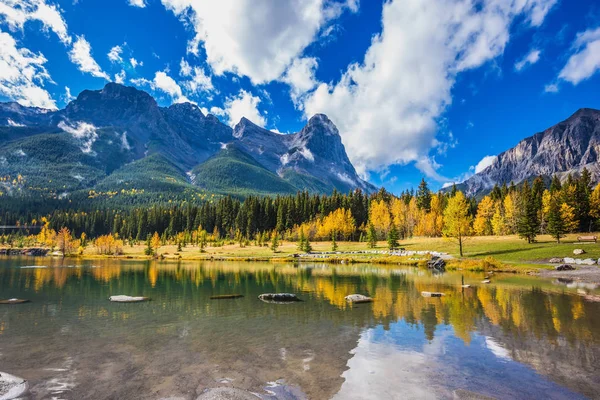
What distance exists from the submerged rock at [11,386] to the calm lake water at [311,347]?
19.4 inches

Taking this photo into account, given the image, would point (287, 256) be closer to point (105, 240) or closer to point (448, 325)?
point (448, 325)

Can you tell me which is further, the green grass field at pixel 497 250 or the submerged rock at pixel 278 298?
the green grass field at pixel 497 250

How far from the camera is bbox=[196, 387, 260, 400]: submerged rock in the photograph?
35.9ft

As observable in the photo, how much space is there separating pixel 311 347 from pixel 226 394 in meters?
6.83

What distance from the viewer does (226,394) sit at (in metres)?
11.3

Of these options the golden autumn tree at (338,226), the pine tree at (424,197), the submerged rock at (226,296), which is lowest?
the submerged rock at (226,296)

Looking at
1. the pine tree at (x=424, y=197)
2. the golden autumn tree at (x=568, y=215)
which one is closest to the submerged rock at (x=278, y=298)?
the golden autumn tree at (x=568, y=215)

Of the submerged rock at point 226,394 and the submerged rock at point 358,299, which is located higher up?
the submerged rock at point 226,394

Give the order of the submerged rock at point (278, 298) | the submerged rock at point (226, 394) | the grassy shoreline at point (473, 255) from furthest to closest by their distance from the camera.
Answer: the grassy shoreline at point (473, 255), the submerged rock at point (278, 298), the submerged rock at point (226, 394)

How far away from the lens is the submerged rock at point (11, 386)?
11.1 meters

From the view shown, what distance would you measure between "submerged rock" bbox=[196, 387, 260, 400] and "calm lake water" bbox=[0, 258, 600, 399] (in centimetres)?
49

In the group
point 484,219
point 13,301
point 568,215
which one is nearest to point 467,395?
point 13,301

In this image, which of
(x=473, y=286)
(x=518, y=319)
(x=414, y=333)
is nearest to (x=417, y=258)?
(x=473, y=286)

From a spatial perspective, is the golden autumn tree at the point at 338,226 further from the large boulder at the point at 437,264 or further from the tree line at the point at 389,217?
the large boulder at the point at 437,264
